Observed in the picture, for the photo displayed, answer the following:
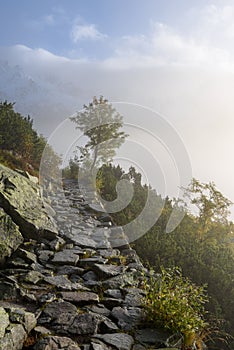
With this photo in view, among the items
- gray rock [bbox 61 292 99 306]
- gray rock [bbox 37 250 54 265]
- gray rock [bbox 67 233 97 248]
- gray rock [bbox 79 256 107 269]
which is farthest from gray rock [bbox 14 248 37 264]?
gray rock [bbox 67 233 97 248]

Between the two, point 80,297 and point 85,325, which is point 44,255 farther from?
point 85,325

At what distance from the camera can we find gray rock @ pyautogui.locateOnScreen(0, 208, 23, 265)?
5218 mm

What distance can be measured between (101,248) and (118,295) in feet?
7.30

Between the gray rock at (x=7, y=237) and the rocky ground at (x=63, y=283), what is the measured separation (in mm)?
16

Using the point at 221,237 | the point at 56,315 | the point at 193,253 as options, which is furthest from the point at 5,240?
the point at 221,237

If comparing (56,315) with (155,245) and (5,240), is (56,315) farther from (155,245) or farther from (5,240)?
(155,245)

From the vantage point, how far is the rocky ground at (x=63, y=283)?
11.3 ft

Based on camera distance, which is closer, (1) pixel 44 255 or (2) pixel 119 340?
(2) pixel 119 340

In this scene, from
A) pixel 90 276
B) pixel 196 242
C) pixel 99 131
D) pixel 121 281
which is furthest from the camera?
pixel 99 131

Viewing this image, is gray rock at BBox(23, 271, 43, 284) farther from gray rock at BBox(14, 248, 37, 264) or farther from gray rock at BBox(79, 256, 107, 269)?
gray rock at BBox(79, 256, 107, 269)

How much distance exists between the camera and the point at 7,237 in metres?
5.43

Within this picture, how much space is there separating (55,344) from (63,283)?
164 cm

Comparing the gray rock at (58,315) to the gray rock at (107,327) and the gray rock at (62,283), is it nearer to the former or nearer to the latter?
the gray rock at (107,327)

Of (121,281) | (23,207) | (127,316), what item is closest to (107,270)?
(121,281)
